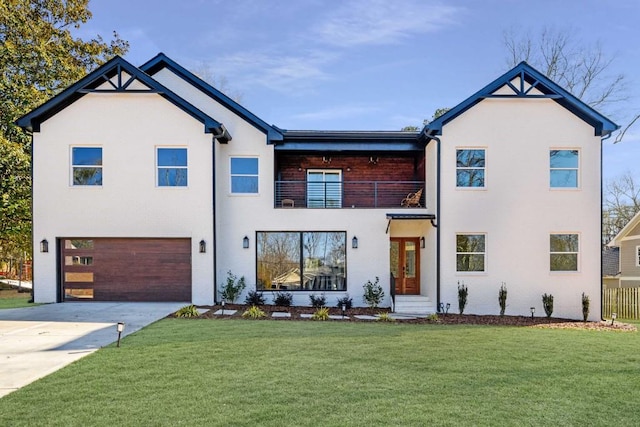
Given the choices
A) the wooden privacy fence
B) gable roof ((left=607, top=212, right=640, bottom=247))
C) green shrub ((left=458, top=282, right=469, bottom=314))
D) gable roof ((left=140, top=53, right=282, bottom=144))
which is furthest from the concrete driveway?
gable roof ((left=607, top=212, right=640, bottom=247))

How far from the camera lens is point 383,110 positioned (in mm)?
22781

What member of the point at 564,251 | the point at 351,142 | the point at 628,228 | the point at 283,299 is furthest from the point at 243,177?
the point at 628,228

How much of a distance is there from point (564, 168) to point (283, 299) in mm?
10426

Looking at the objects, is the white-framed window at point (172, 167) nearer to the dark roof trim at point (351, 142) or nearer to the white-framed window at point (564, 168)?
the dark roof trim at point (351, 142)

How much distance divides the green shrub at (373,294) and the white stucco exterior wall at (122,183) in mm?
5152

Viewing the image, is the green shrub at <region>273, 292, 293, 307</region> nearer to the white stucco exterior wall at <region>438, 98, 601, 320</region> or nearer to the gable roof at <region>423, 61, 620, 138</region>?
the white stucco exterior wall at <region>438, 98, 601, 320</region>

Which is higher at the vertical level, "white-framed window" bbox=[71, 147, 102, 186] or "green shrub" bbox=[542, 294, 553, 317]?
"white-framed window" bbox=[71, 147, 102, 186]

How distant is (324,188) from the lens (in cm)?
1627

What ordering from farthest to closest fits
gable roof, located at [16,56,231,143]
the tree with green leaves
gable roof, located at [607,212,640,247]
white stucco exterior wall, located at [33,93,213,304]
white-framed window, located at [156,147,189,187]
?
1. gable roof, located at [607,212,640,247]
2. the tree with green leaves
3. white-framed window, located at [156,147,189,187]
4. white stucco exterior wall, located at [33,93,213,304]
5. gable roof, located at [16,56,231,143]

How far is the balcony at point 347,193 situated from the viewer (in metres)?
15.9

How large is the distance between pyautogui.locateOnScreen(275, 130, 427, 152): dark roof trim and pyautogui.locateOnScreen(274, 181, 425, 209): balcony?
4.18ft

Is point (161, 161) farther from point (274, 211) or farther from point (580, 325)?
point (580, 325)

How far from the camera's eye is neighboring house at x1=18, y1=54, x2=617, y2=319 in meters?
13.9

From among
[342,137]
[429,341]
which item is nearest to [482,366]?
[429,341]
